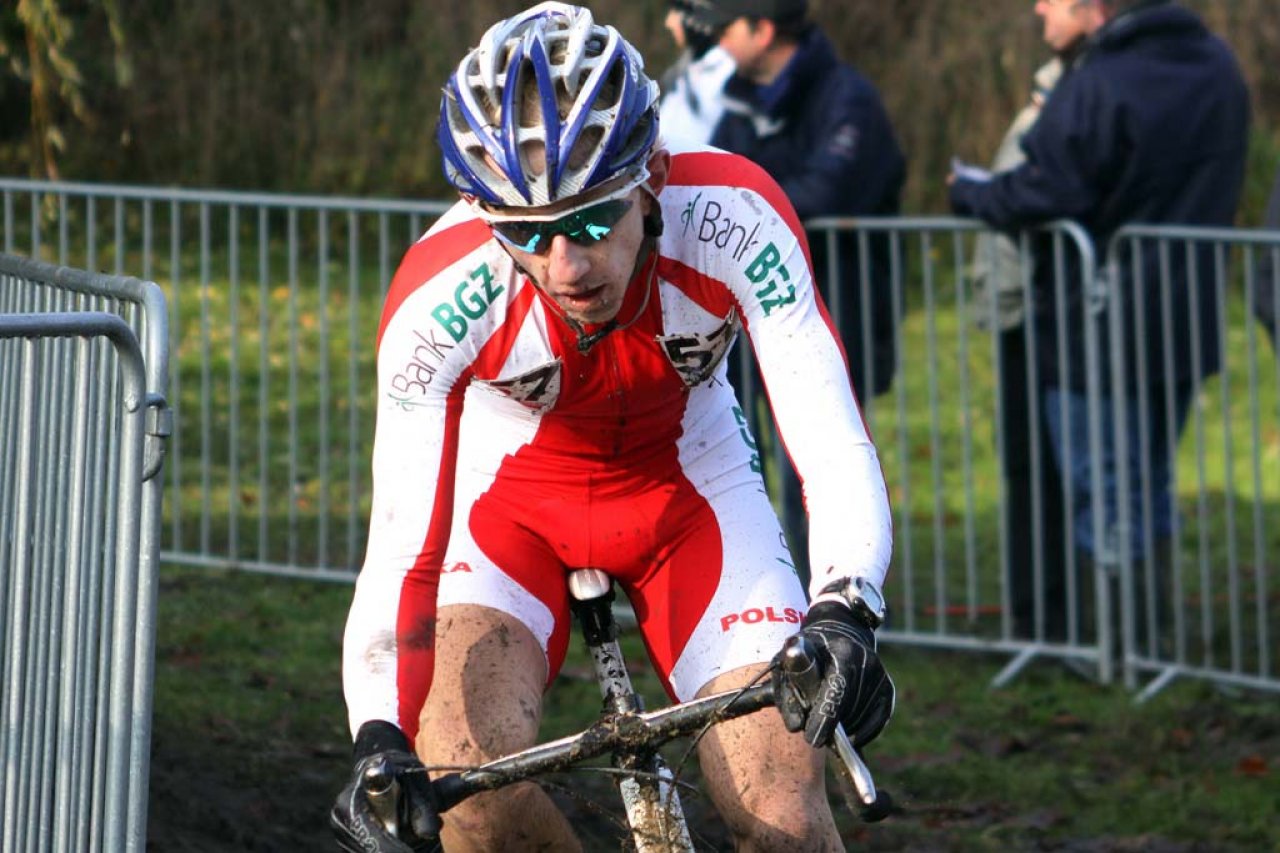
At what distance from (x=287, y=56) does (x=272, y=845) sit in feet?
40.3

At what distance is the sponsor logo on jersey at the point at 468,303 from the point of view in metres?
3.75

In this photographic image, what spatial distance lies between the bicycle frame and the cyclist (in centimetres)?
7

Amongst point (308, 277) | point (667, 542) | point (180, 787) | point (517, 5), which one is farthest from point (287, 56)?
point (667, 542)

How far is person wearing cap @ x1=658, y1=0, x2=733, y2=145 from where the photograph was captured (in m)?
7.98

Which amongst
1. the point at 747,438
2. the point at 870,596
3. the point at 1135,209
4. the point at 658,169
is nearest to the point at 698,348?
the point at 658,169

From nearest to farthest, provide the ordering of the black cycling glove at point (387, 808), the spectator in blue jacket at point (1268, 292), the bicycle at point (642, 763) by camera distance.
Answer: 1. the bicycle at point (642, 763)
2. the black cycling glove at point (387, 808)
3. the spectator in blue jacket at point (1268, 292)

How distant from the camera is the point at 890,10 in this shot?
16.9 m

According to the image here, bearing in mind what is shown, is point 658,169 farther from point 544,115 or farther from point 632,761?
point 632,761

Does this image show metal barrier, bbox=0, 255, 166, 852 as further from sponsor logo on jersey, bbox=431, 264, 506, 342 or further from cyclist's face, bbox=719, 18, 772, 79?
cyclist's face, bbox=719, 18, 772, 79

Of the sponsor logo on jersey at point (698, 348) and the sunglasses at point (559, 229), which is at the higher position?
the sunglasses at point (559, 229)

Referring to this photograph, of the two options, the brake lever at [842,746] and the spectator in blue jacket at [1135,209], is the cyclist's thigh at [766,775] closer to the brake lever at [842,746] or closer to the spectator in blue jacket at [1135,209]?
the brake lever at [842,746]

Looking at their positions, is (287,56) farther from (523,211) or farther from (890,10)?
(523,211)

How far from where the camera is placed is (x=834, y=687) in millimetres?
3047

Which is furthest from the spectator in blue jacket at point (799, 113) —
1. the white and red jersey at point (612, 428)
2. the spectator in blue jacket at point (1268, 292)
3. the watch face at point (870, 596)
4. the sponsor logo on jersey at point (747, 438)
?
the watch face at point (870, 596)
